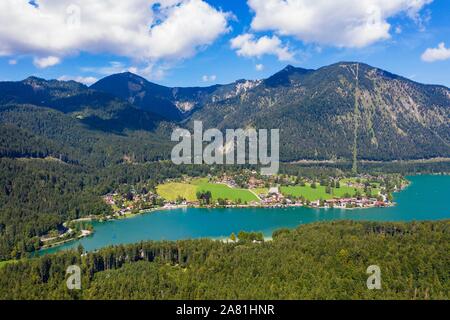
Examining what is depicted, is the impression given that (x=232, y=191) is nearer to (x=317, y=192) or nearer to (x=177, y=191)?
(x=177, y=191)

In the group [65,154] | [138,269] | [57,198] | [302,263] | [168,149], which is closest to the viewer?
[302,263]

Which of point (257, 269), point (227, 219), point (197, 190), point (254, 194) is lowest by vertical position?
point (227, 219)

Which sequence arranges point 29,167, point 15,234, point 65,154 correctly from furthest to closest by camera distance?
point 65,154 → point 29,167 → point 15,234

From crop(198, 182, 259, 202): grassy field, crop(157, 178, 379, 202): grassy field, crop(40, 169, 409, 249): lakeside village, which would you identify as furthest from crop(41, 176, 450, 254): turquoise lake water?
crop(157, 178, 379, 202): grassy field

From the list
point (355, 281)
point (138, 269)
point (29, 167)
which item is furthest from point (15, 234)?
point (355, 281)

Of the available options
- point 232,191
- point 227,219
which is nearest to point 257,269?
point 227,219
